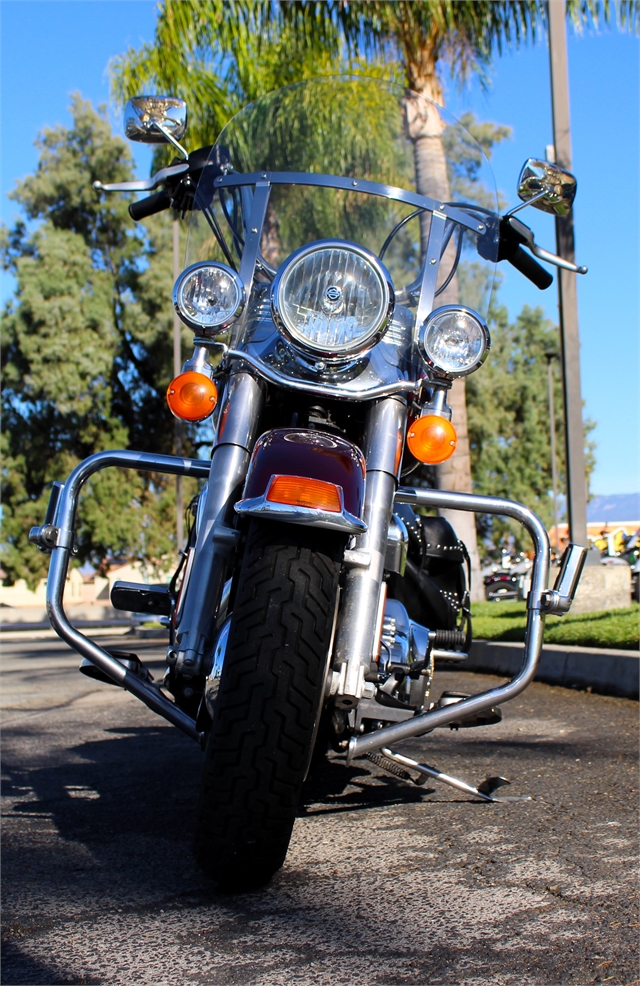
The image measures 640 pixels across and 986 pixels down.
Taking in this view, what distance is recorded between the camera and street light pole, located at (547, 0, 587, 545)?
8.85 m

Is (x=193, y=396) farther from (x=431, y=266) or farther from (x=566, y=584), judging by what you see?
(x=566, y=584)

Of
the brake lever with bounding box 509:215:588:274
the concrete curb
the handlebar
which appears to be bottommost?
the concrete curb

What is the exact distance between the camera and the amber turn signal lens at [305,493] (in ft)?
7.80

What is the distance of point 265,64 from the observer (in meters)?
15.9

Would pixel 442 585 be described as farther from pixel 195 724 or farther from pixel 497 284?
pixel 195 724

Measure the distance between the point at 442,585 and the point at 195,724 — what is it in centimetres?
184

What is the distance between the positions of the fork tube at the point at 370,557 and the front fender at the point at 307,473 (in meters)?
0.13

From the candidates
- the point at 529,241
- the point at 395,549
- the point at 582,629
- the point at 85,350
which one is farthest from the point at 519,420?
the point at 395,549

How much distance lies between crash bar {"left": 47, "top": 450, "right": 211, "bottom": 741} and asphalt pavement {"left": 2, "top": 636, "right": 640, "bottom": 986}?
1.43 ft

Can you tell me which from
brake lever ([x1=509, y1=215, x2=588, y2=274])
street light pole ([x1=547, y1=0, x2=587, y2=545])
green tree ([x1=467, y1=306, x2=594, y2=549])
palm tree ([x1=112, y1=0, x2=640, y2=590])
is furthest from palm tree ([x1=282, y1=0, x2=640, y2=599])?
green tree ([x1=467, y1=306, x2=594, y2=549])

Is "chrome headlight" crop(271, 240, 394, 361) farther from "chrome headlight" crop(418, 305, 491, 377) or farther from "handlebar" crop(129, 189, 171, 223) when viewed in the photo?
"handlebar" crop(129, 189, 171, 223)

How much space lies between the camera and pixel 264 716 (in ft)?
7.40

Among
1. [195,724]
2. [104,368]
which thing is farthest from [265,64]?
[195,724]

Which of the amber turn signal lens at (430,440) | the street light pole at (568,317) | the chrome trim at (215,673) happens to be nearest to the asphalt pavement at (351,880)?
the chrome trim at (215,673)
